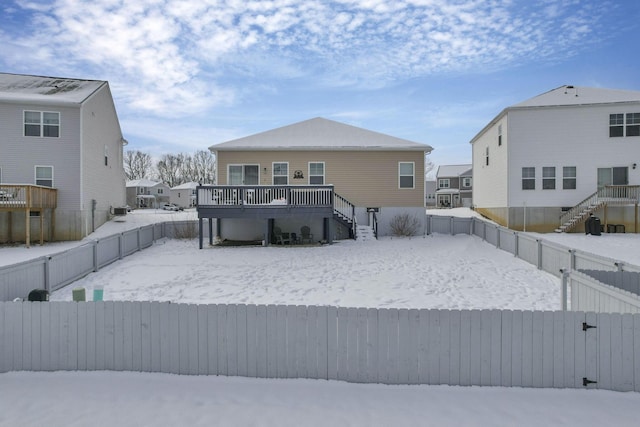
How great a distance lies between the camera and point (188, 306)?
190 inches

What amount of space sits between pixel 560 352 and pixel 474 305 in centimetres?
371

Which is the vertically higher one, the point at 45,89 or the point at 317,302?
the point at 45,89

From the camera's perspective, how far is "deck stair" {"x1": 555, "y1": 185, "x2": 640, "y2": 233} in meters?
18.8

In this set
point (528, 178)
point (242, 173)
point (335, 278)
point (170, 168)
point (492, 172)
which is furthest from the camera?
point (170, 168)

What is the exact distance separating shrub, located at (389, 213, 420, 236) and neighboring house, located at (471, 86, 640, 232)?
558cm

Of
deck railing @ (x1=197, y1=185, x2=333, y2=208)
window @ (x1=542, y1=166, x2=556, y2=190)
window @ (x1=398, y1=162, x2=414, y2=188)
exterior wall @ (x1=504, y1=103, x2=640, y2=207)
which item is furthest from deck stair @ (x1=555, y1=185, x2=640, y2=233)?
deck railing @ (x1=197, y1=185, x2=333, y2=208)

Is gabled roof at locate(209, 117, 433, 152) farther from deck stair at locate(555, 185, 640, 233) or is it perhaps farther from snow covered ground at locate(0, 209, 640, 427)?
deck stair at locate(555, 185, 640, 233)

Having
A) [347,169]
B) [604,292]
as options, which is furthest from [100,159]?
[604,292]

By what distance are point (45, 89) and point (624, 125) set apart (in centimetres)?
3254

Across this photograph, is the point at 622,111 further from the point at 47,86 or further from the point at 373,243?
the point at 47,86

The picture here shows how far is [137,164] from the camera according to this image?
77375 mm

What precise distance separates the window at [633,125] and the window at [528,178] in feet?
17.7

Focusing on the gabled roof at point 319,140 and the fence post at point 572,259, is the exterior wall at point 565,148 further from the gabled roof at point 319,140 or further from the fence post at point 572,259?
the fence post at point 572,259

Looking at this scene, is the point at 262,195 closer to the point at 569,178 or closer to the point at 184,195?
the point at 569,178
